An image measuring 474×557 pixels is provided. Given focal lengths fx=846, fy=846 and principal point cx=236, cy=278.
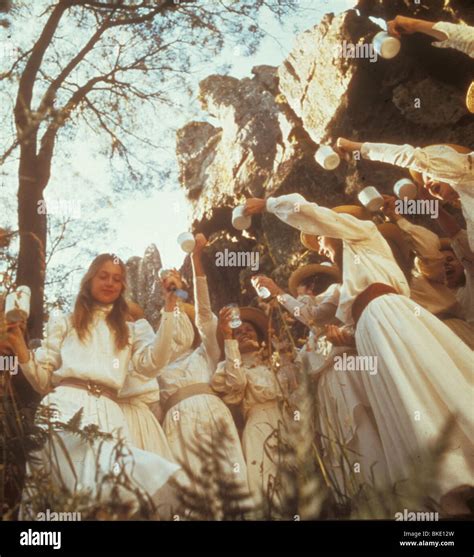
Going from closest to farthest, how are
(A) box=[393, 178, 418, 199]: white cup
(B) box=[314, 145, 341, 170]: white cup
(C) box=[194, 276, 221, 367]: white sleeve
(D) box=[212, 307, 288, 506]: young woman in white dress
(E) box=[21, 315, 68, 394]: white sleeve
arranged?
(D) box=[212, 307, 288, 506]: young woman in white dress
(E) box=[21, 315, 68, 394]: white sleeve
(C) box=[194, 276, 221, 367]: white sleeve
(A) box=[393, 178, 418, 199]: white cup
(B) box=[314, 145, 341, 170]: white cup

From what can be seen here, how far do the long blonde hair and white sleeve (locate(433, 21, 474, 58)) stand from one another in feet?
10.0

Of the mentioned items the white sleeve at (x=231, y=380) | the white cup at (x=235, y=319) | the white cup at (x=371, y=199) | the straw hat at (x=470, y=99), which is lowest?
the white sleeve at (x=231, y=380)

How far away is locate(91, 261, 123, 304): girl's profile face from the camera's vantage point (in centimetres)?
605

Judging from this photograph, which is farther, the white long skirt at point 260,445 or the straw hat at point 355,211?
the straw hat at point 355,211

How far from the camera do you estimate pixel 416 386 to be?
548 centimetres

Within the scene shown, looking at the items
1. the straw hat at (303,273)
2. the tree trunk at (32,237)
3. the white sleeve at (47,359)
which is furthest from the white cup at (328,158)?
the white sleeve at (47,359)

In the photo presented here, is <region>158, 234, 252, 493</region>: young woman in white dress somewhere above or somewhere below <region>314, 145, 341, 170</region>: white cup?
below

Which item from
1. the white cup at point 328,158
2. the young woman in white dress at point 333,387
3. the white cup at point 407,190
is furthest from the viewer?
the white cup at point 328,158

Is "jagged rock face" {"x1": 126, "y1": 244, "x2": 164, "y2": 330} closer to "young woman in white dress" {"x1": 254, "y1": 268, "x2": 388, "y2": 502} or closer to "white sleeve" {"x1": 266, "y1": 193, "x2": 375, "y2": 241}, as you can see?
"young woman in white dress" {"x1": 254, "y1": 268, "x2": 388, "y2": 502}

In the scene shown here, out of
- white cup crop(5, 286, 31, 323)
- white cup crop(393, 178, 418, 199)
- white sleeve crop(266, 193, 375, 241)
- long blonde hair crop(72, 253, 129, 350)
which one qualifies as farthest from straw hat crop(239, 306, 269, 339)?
white cup crop(5, 286, 31, 323)

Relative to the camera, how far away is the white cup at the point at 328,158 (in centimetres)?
654

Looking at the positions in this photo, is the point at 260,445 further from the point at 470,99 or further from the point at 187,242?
the point at 470,99

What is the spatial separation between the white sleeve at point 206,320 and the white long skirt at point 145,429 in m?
0.59

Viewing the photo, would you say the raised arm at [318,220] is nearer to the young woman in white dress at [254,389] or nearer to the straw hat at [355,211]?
the straw hat at [355,211]
